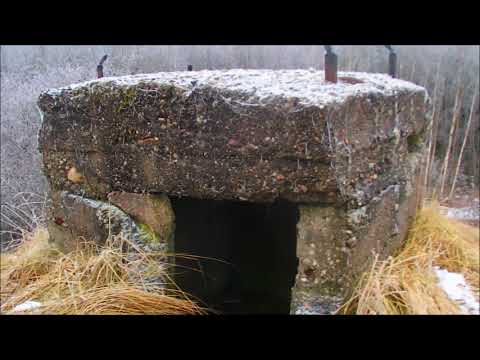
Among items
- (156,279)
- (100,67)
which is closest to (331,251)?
(156,279)

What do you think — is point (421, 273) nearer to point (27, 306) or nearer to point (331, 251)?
point (331, 251)

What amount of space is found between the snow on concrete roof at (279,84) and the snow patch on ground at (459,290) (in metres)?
0.91

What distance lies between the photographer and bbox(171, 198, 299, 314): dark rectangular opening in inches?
→ 131

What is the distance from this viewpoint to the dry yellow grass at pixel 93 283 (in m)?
2.13

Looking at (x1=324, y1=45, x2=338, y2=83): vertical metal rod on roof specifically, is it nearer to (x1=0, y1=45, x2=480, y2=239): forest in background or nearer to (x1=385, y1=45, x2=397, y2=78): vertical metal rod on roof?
(x1=0, y1=45, x2=480, y2=239): forest in background

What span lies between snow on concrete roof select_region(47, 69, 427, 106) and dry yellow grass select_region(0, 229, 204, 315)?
876 mm

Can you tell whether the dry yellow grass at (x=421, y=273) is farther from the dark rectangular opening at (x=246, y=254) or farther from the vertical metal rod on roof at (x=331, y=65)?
the dark rectangular opening at (x=246, y=254)

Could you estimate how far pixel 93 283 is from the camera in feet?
7.54

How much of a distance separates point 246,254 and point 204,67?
1654mm

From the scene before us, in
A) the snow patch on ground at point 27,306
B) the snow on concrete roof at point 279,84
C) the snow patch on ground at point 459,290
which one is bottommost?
the snow patch on ground at point 27,306

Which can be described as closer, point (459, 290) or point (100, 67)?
point (459, 290)

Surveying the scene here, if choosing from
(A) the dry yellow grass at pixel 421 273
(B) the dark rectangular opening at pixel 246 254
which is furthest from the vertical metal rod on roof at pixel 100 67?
(A) the dry yellow grass at pixel 421 273

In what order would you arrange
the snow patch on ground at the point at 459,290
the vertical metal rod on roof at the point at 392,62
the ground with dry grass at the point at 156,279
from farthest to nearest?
1. the vertical metal rod on roof at the point at 392,62
2. the ground with dry grass at the point at 156,279
3. the snow patch on ground at the point at 459,290

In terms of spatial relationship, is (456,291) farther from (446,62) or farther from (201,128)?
(446,62)
